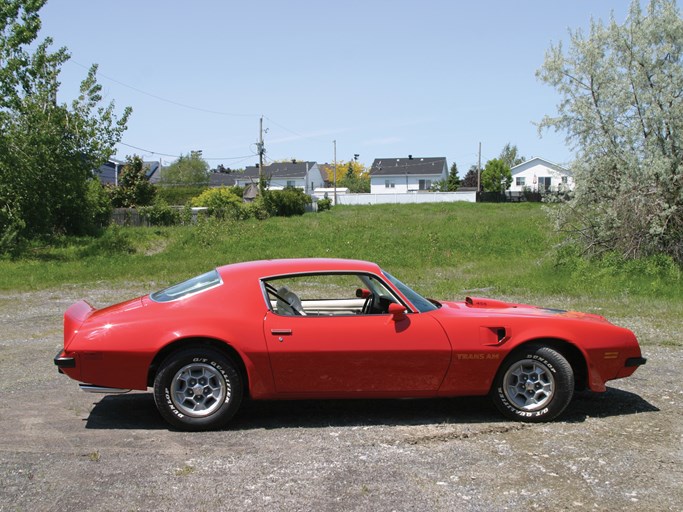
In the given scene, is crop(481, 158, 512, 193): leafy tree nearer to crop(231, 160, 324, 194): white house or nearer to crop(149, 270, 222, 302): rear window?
crop(231, 160, 324, 194): white house

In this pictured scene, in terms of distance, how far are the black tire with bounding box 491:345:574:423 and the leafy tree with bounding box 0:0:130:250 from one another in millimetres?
20639

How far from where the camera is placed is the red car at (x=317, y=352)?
533 centimetres

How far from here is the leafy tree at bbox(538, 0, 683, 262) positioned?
659 inches

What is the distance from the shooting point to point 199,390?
535cm

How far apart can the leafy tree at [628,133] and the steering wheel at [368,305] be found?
41.2 ft

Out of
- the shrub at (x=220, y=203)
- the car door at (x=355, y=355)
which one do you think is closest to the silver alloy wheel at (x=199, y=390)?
the car door at (x=355, y=355)

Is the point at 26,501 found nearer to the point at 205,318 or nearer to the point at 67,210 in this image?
the point at 205,318

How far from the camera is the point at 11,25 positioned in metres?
23.9

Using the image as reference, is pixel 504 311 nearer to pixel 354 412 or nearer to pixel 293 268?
pixel 354 412

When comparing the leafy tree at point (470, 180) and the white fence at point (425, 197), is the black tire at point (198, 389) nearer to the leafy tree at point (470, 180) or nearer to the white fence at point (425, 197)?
the white fence at point (425, 197)

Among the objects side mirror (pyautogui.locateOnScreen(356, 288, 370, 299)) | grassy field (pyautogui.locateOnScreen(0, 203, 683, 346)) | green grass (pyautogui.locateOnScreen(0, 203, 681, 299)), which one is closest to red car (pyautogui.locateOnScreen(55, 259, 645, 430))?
side mirror (pyautogui.locateOnScreen(356, 288, 370, 299))

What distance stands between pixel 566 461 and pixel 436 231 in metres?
24.4

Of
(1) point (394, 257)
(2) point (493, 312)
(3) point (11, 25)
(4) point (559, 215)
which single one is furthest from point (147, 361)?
(3) point (11, 25)

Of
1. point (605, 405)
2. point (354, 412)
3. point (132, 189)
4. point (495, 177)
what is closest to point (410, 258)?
point (605, 405)
